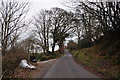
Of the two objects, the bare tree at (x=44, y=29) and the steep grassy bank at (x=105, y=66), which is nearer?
the steep grassy bank at (x=105, y=66)

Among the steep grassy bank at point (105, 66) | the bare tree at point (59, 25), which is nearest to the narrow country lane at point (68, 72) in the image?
the steep grassy bank at point (105, 66)

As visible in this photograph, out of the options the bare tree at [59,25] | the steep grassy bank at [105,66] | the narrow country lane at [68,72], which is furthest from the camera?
the bare tree at [59,25]

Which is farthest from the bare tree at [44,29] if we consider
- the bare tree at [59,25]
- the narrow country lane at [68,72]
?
the narrow country lane at [68,72]

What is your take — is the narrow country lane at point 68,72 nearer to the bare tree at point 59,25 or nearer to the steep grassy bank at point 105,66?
the steep grassy bank at point 105,66

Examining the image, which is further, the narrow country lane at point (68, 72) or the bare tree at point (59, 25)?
the bare tree at point (59, 25)

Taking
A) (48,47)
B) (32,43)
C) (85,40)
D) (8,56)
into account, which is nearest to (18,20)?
(8,56)

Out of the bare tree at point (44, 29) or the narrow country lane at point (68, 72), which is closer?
the narrow country lane at point (68, 72)

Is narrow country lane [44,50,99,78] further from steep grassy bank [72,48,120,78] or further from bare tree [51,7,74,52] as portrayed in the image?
bare tree [51,7,74,52]

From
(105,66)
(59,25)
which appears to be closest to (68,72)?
(105,66)

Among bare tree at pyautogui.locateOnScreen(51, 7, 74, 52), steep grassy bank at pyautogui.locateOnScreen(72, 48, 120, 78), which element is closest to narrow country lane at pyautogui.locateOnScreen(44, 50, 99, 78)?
steep grassy bank at pyautogui.locateOnScreen(72, 48, 120, 78)

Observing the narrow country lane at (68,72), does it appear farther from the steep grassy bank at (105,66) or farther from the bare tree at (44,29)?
the bare tree at (44,29)

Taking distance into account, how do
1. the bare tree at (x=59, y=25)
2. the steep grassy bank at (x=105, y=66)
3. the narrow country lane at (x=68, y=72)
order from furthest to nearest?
the bare tree at (x=59, y=25), the narrow country lane at (x=68, y=72), the steep grassy bank at (x=105, y=66)

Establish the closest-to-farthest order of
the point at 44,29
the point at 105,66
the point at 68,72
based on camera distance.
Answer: the point at 68,72, the point at 105,66, the point at 44,29

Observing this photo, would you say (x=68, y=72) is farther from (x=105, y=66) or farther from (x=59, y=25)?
(x=59, y=25)
